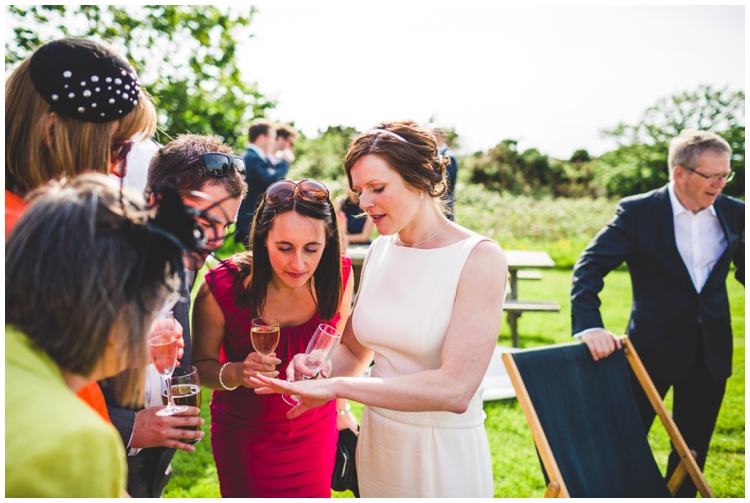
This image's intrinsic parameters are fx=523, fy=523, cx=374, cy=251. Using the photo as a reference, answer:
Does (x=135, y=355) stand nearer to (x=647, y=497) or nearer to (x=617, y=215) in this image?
(x=647, y=497)

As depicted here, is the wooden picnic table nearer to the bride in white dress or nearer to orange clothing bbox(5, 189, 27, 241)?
the bride in white dress

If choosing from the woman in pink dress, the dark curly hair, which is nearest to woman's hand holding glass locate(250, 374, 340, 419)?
the woman in pink dress

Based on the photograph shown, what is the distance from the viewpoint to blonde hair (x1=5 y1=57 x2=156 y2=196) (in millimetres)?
1629

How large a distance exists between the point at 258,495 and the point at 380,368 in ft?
2.60

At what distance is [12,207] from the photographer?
1557mm

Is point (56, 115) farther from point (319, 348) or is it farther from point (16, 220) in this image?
point (319, 348)

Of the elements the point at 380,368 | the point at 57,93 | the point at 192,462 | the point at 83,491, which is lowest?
the point at 192,462

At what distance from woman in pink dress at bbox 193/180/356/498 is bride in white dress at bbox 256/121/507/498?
0.23 m

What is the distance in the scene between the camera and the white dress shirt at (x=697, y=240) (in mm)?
3492

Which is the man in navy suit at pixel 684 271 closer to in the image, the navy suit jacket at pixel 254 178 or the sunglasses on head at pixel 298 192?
the sunglasses on head at pixel 298 192

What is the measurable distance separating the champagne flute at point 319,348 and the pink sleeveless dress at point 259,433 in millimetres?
326

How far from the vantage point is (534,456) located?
4207 millimetres

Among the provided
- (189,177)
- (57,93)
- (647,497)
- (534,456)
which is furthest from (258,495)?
(534,456)

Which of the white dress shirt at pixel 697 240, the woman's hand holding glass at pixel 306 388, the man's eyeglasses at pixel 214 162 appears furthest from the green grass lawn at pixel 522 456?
the man's eyeglasses at pixel 214 162
